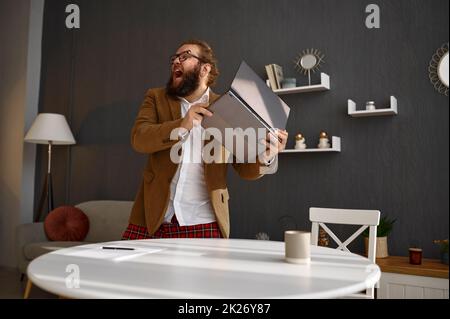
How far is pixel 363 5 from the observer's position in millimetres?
2912

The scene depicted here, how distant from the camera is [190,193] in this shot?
1.68m

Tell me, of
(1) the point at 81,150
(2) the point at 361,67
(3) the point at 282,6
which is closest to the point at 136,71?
(1) the point at 81,150

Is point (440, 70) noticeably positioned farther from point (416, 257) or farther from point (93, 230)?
point (93, 230)

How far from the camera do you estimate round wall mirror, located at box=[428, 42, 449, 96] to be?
8.45 feet

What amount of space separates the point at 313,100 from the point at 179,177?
65.5 inches

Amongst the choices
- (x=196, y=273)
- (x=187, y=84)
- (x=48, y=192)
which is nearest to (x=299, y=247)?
(x=196, y=273)

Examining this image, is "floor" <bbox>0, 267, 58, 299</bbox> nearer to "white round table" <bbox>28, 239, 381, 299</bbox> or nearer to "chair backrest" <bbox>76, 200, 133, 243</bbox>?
"chair backrest" <bbox>76, 200, 133, 243</bbox>

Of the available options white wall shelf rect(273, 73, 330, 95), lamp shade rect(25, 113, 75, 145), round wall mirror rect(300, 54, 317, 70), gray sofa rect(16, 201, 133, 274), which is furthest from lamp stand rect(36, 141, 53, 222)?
round wall mirror rect(300, 54, 317, 70)

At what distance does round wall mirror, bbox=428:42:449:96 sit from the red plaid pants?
177 centimetres

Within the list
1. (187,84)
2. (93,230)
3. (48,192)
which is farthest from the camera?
(48,192)

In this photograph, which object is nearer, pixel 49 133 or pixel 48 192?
pixel 49 133

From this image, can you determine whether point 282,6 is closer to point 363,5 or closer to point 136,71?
point 363,5
